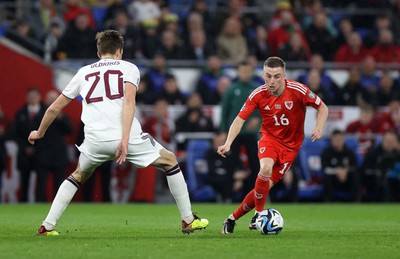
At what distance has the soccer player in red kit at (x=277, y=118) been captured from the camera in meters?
10.6

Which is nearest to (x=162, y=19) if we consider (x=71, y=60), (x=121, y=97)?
(x=71, y=60)

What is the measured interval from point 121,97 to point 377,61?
14225mm

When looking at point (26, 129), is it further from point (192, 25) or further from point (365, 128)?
point (365, 128)

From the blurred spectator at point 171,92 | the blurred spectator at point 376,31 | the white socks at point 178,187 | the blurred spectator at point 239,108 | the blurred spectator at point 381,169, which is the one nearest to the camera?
the white socks at point 178,187

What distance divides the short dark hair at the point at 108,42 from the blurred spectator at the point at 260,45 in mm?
12562

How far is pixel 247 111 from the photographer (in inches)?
420

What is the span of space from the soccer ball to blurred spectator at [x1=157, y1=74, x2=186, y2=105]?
9927mm

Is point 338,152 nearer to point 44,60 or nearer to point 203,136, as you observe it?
point 203,136

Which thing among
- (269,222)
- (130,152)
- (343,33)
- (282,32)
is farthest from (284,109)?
(343,33)

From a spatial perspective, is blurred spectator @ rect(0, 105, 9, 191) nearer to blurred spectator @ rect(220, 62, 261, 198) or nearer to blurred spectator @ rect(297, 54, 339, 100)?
blurred spectator @ rect(220, 62, 261, 198)

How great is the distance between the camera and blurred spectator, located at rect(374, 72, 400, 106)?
70.7 feet

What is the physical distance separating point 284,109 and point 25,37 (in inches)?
442

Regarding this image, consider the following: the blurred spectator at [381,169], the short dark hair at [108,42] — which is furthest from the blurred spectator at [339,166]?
the short dark hair at [108,42]

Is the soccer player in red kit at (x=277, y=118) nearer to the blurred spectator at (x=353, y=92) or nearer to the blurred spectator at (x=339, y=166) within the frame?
the blurred spectator at (x=339, y=166)
